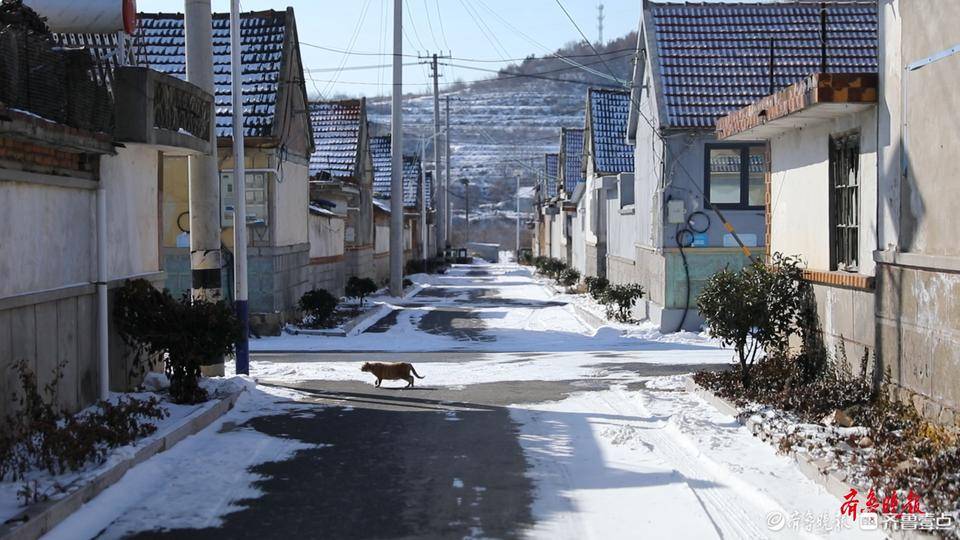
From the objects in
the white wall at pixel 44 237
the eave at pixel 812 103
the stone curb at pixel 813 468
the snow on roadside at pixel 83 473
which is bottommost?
the stone curb at pixel 813 468

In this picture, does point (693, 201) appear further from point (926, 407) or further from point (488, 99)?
point (488, 99)

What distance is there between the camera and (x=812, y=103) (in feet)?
37.7

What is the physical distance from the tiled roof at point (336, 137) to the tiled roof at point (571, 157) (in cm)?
1949

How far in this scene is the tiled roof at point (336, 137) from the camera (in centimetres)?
3697

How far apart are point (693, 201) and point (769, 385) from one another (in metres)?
11.5

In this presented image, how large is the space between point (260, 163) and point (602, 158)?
18242 mm

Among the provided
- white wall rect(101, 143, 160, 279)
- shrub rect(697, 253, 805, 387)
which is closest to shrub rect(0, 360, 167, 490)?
white wall rect(101, 143, 160, 279)

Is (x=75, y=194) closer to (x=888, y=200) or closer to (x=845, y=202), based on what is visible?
(x=888, y=200)

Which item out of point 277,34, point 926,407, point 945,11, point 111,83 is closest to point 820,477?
point 926,407

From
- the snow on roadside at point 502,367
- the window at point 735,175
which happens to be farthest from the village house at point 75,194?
the window at point 735,175

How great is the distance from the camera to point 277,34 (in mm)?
25891

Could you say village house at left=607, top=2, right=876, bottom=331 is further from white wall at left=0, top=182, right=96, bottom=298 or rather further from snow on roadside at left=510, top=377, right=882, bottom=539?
white wall at left=0, top=182, right=96, bottom=298

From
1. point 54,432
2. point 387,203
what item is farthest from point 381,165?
point 54,432

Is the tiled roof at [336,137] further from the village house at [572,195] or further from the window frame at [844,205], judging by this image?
the window frame at [844,205]
